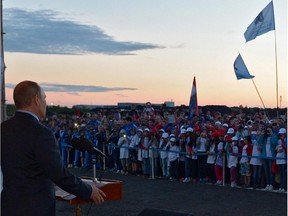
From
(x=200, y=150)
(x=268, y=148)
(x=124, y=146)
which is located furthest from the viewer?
(x=124, y=146)

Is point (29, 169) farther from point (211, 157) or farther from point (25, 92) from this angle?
point (211, 157)

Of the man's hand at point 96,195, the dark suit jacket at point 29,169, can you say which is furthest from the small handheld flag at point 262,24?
the dark suit jacket at point 29,169

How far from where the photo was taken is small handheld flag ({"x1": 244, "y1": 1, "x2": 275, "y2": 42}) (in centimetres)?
1711

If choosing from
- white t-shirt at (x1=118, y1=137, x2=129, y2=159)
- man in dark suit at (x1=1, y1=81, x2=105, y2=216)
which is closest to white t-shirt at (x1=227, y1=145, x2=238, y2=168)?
white t-shirt at (x1=118, y1=137, x2=129, y2=159)

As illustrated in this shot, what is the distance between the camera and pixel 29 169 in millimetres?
3725

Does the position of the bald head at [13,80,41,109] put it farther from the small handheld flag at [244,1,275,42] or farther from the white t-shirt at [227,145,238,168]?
the small handheld flag at [244,1,275,42]

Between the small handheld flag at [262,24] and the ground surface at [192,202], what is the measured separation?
6117 millimetres

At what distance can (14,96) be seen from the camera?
384 cm

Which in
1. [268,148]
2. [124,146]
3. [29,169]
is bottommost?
[124,146]

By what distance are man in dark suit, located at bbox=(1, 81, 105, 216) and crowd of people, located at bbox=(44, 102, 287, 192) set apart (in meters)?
8.91

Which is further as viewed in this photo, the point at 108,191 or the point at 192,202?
the point at 192,202

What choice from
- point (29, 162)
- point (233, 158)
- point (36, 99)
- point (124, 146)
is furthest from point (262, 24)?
point (29, 162)

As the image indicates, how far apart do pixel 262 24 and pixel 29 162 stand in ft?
49.2

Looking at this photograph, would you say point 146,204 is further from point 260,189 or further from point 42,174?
point 42,174
